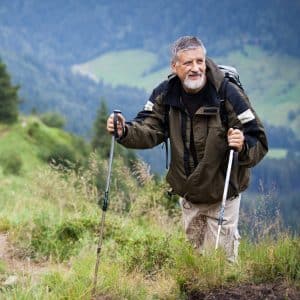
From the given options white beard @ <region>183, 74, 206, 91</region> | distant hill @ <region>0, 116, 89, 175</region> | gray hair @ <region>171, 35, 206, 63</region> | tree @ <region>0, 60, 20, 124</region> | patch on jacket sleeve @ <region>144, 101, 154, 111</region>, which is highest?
tree @ <region>0, 60, 20, 124</region>

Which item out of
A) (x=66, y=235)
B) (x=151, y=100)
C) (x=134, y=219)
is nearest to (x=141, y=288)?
(x=151, y=100)

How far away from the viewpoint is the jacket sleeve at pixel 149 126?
19.4 ft

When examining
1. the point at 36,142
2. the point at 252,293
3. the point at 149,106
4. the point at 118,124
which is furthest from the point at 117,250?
the point at 36,142

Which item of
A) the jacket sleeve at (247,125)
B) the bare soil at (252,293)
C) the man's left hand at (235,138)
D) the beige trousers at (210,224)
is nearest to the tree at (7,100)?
the beige trousers at (210,224)

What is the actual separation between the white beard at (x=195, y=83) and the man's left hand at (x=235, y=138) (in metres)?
0.50

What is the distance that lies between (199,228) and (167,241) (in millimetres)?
776

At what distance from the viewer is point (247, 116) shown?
548cm

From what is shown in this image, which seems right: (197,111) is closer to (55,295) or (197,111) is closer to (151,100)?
(151,100)

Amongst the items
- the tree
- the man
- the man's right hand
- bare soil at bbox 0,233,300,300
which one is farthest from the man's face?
the tree

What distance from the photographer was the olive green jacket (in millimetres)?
5531

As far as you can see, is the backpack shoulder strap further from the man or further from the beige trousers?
the beige trousers

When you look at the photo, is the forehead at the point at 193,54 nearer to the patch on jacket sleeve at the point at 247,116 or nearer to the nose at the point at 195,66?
the nose at the point at 195,66

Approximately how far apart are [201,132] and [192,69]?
51 cm

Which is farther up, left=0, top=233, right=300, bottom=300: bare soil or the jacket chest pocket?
the jacket chest pocket
